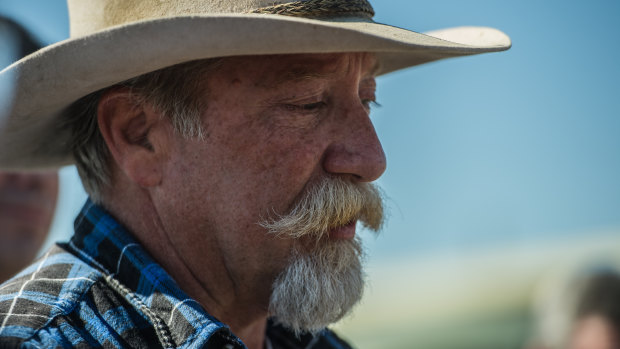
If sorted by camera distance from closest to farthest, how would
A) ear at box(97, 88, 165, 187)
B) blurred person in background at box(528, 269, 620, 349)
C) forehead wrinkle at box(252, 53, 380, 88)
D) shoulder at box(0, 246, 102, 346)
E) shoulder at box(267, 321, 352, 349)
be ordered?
shoulder at box(0, 246, 102, 346), forehead wrinkle at box(252, 53, 380, 88), ear at box(97, 88, 165, 187), shoulder at box(267, 321, 352, 349), blurred person in background at box(528, 269, 620, 349)

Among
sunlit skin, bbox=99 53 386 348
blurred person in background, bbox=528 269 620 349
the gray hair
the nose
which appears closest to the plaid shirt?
sunlit skin, bbox=99 53 386 348

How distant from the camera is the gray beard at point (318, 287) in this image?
2.16 m

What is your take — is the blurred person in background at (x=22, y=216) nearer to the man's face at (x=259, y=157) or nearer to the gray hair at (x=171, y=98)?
the gray hair at (x=171, y=98)

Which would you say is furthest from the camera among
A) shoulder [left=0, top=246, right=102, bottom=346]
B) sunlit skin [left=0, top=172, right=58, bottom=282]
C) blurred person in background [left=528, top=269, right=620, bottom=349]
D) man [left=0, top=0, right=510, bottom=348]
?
blurred person in background [left=528, top=269, right=620, bottom=349]

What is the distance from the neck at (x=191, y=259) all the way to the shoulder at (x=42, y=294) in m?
0.24

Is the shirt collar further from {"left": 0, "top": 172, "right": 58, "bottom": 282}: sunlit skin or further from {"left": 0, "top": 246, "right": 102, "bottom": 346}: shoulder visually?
{"left": 0, "top": 172, "right": 58, "bottom": 282}: sunlit skin

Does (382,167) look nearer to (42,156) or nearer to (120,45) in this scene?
(120,45)

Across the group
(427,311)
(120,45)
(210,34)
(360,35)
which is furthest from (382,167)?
(427,311)

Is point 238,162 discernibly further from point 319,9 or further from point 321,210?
point 319,9

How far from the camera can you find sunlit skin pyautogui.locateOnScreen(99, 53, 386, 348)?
213 centimetres

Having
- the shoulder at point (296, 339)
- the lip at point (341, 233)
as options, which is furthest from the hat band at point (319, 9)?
the shoulder at point (296, 339)

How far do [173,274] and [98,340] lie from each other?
438mm

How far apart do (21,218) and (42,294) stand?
2.28 meters

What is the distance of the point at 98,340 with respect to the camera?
5.92ft
